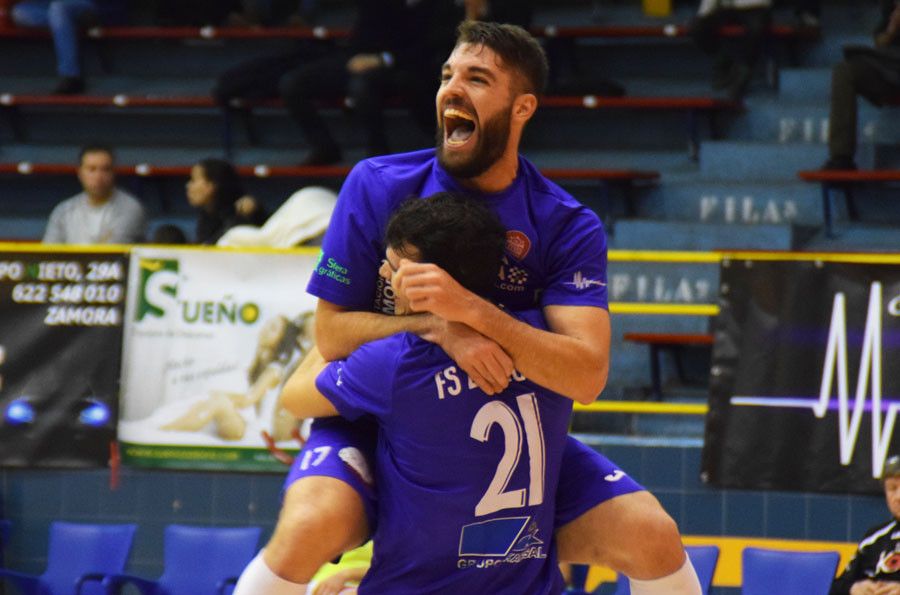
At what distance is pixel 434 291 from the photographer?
4.08m

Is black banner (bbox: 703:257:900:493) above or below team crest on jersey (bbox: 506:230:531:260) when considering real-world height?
below

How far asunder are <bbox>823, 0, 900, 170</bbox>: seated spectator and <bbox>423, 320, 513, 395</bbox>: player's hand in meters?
6.64

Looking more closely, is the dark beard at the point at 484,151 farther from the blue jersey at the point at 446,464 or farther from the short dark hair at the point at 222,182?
the short dark hair at the point at 222,182

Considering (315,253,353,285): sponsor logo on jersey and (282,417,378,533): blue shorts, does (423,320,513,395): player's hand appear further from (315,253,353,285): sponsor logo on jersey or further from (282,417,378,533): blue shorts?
(282,417,378,533): blue shorts

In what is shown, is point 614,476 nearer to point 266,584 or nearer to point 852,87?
point 266,584

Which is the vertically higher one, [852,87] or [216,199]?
[852,87]

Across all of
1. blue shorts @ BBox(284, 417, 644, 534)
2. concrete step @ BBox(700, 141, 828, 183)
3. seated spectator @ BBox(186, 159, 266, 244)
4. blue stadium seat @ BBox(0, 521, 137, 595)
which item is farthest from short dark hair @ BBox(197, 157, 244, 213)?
blue shorts @ BBox(284, 417, 644, 534)

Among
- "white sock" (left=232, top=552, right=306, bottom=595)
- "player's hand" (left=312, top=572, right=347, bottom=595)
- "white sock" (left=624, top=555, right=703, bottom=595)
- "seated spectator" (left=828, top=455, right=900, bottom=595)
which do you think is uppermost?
"white sock" (left=232, top=552, right=306, bottom=595)

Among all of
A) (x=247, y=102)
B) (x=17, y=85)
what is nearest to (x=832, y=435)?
(x=247, y=102)

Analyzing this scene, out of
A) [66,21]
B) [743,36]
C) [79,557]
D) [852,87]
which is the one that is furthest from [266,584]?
[66,21]

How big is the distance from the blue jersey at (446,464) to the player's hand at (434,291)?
19 centimetres

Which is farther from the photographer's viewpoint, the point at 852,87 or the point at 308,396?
the point at 852,87

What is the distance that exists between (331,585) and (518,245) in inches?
53.3

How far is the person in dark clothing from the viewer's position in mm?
11148
